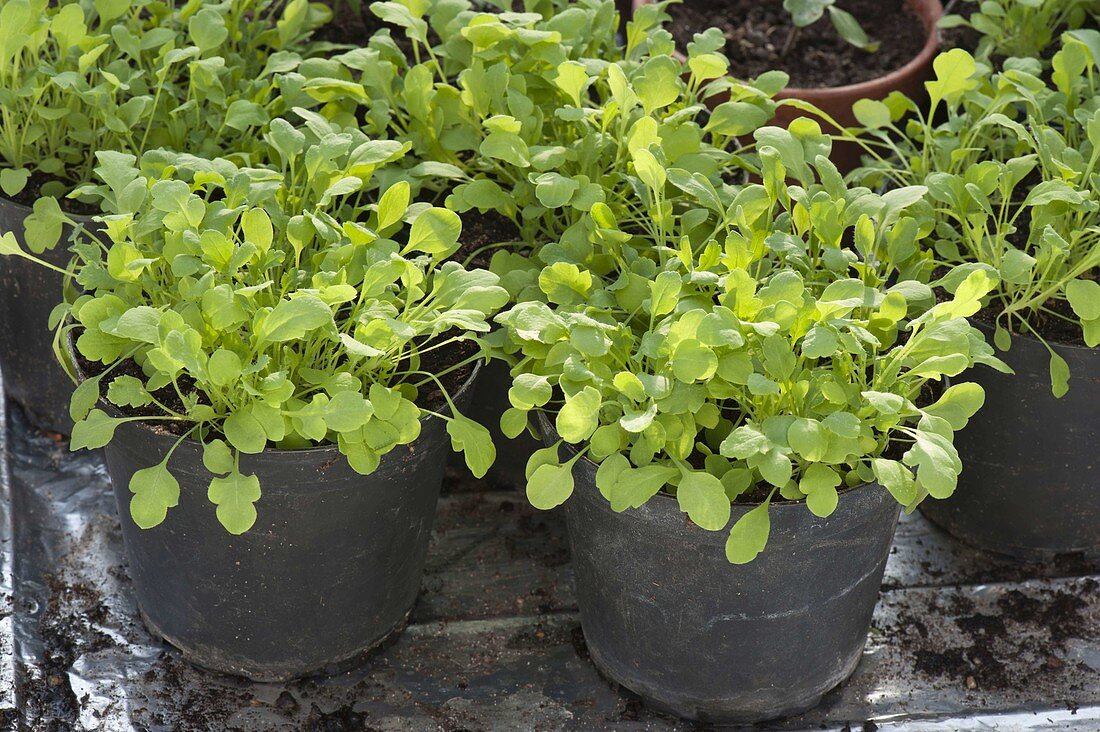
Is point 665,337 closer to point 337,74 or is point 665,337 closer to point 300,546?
point 300,546

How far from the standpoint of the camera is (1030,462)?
5.52 ft

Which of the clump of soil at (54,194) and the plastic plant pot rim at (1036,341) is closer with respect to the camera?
the plastic plant pot rim at (1036,341)

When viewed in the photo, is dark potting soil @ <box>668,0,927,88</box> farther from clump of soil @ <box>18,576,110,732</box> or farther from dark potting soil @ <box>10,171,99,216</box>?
clump of soil @ <box>18,576,110,732</box>

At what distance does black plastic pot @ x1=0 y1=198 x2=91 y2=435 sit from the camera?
1754 millimetres

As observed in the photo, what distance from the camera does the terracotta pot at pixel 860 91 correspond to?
85.8 inches

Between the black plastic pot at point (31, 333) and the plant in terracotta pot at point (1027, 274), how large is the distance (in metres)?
1.12

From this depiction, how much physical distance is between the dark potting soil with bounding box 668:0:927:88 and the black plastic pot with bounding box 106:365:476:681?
1.13m

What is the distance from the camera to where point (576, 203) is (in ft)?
4.82

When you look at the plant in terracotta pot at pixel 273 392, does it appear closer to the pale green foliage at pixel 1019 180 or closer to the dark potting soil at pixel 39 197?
the dark potting soil at pixel 39 197

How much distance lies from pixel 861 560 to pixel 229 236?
2.58 ft

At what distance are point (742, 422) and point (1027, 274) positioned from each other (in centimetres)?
38

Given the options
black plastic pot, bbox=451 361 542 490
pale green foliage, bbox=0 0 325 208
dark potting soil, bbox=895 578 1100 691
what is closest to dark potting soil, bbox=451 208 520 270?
black plastic pot, bbox=451 361 542 490

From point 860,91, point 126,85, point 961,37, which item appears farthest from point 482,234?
point 961,37

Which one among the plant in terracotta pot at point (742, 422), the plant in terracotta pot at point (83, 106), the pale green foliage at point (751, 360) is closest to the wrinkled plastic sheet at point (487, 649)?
the plant in terracotta pot at point (742, 422)
